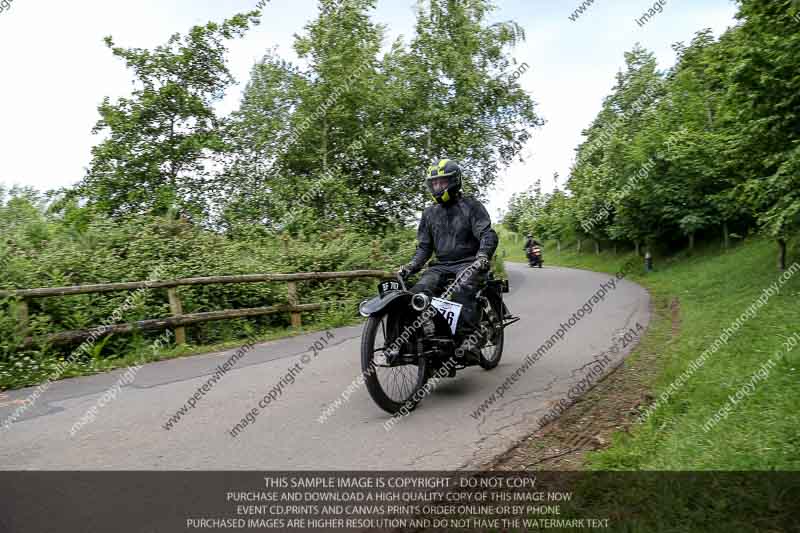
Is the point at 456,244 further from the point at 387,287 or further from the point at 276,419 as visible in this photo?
the point at 276,419

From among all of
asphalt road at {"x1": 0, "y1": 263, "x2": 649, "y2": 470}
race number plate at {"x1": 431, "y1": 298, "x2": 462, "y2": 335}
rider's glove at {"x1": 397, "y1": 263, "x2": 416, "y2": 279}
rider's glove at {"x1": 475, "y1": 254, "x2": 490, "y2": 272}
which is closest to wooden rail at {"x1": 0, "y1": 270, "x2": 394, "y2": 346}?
asphalt road at {"x1": 0, "y1": 263, "x2": 649, "y2": 470}

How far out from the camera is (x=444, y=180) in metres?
5.82

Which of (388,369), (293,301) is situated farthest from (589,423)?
(293,301)

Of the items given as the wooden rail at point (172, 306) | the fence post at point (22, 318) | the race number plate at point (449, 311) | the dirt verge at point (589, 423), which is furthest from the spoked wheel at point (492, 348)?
the fence post at point (22, 318)

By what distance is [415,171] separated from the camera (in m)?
24.4

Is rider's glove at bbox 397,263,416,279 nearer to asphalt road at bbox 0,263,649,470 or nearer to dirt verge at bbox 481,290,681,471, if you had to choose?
asphalt road at bbox 0,263,649,470

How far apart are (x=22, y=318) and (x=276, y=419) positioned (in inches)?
181

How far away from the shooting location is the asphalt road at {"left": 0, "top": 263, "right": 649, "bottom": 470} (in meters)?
4.17

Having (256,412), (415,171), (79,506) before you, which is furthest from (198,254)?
(415,171)

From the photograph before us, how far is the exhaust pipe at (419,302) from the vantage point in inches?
207

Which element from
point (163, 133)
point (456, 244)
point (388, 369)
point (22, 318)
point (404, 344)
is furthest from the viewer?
point (163, 133)

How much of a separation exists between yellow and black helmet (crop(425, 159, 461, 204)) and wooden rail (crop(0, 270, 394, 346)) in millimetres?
5257

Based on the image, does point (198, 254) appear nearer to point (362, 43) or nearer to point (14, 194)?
Result: point (14, 194)

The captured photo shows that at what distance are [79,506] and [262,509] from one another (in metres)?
1.14
